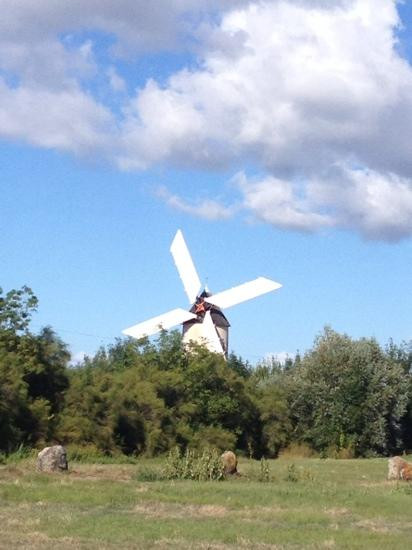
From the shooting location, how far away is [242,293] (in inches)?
2456

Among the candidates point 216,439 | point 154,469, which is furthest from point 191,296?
point 154,469

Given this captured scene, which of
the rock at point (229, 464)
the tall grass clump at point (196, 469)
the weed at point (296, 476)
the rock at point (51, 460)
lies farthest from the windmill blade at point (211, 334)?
the rock at point (51, 460)

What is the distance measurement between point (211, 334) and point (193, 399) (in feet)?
44.0

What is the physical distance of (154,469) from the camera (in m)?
28.1

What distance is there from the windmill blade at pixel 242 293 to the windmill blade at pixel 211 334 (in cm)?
126

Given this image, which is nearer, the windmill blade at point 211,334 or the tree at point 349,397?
the tree at point 349,397

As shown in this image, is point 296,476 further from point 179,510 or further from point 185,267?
point 185,267

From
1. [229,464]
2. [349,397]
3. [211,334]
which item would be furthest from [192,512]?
[211,334]

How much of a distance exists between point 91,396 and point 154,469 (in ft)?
45.0

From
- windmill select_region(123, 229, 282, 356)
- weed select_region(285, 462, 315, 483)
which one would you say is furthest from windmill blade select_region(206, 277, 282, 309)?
weed select_region(285, 462, 315, 483)

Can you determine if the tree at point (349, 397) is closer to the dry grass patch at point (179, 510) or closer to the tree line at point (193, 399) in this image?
the tree line at point (193, 399)

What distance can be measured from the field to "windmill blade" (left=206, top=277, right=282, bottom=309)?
1360 inches

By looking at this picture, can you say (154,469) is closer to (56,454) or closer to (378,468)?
(56,454)

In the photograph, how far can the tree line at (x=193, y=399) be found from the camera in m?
40.0
